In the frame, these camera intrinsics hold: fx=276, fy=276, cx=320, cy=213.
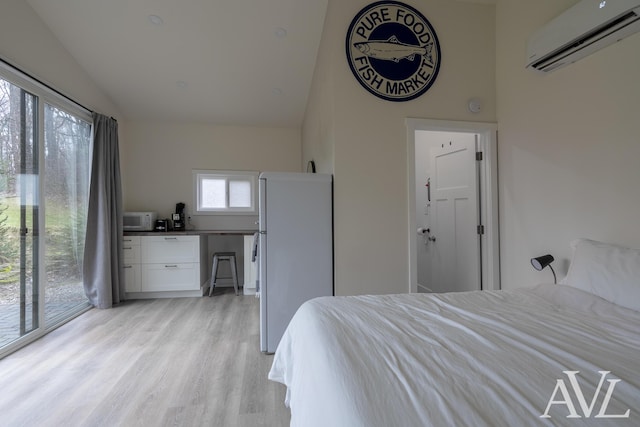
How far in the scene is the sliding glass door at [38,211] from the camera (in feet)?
7.38

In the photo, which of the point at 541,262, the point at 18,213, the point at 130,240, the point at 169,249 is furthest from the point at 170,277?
the point at 541,262

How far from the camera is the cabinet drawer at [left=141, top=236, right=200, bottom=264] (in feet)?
12.1

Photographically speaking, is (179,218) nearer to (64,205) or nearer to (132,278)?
(132,278)

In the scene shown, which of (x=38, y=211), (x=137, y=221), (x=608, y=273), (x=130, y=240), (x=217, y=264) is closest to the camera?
(x=608, y=273)

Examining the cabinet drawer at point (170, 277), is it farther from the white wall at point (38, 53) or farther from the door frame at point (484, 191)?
the door frame at point (484, 191)

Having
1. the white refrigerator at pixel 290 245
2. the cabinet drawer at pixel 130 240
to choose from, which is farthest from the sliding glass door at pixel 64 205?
the white refrigerator at pixel 290 245

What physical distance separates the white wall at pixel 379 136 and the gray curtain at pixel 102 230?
2.84 meters

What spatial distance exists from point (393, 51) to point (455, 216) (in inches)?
68.3

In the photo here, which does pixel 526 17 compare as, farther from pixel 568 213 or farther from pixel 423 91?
pixel 568 213

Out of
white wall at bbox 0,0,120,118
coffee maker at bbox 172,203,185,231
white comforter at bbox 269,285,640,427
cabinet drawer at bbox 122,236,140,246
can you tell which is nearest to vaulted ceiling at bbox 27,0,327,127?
white wall at bbox 0,0,120,118

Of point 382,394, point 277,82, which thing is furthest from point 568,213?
point 277,82

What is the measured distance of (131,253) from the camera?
3.67 m

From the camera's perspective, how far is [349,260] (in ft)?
7.84

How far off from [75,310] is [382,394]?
386cm
